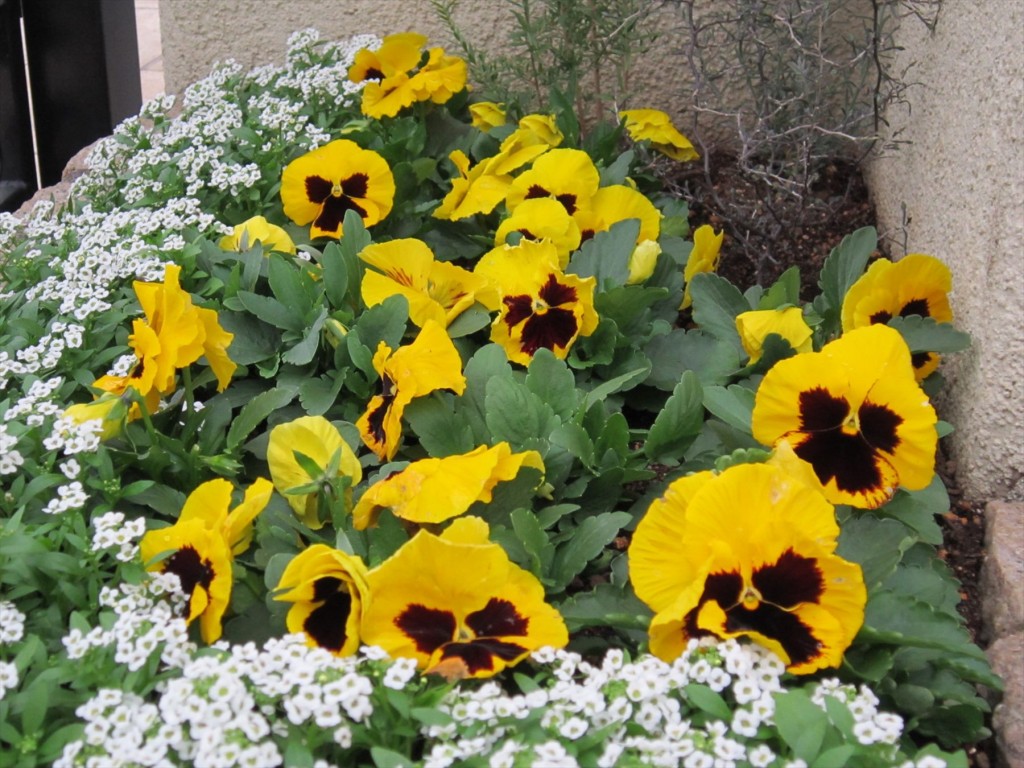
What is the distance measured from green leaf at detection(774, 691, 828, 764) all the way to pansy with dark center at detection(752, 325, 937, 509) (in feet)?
1.33

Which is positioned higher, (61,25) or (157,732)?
(61,25)

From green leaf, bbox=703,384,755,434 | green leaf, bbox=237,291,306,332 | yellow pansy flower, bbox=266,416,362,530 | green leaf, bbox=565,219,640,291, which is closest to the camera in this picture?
yellow pansy flower, bbox=266,416,362,530

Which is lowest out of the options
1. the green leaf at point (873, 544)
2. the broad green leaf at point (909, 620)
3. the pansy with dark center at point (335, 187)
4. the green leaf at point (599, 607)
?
the green leaf at point (599, 607)

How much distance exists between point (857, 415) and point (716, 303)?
551 millimetres

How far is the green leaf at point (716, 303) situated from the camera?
2129mm

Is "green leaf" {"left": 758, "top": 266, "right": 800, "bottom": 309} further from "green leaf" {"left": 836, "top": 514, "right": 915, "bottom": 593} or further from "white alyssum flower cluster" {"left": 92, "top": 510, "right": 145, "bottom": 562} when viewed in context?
"white alyssum flower cluster" {"left": 92, "top": 510, "right": 145, "bottom": 562}

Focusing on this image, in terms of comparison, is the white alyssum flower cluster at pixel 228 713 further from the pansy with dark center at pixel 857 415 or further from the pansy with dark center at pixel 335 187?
the pansy with dark center at pixel 335 187

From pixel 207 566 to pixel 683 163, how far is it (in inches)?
75.1

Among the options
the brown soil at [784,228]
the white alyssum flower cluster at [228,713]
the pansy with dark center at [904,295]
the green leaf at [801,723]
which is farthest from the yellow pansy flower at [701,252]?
the white alyssum flower cluster at [228,713]

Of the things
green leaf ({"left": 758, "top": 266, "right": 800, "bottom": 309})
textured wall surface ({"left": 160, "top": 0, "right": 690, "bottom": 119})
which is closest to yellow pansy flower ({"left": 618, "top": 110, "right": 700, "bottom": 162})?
textured wall surface ({"left": 160, "top": 0, "right": 690, "bottom": 119})

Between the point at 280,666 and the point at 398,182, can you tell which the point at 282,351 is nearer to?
the point at 398,182

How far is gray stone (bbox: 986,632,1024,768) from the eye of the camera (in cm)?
145

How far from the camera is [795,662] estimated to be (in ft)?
4.60

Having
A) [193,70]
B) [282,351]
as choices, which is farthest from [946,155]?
[193,70]
